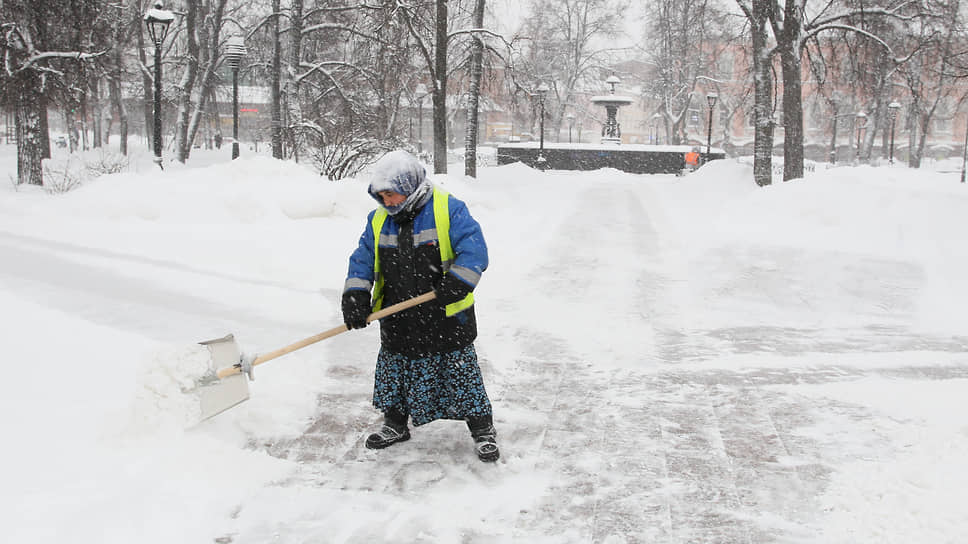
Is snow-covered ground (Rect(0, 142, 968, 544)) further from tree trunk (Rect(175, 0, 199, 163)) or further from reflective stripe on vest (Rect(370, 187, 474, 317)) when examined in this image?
tree trunk (Rect(175, 0, 199, 163))

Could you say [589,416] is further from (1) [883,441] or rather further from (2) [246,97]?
(2) [246,97]

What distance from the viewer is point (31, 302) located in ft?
18.4

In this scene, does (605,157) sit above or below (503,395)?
above

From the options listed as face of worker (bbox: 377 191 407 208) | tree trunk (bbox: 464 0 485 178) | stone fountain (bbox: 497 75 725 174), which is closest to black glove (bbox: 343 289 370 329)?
face of worker (bbox: 377 191 407 208)

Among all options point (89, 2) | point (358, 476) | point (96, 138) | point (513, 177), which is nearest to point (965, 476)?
point (358, 476)

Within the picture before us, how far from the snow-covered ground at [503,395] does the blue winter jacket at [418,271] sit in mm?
602

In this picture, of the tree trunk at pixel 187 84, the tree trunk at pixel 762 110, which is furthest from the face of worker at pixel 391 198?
the tree trunk at pixel 187 84

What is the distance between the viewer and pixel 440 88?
18.0 m

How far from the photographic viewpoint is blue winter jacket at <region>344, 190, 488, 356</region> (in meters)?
3.59

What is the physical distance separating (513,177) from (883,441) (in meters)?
22.1

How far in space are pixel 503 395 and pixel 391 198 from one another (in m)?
1.72

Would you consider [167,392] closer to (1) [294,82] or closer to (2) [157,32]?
(2) [157,32]

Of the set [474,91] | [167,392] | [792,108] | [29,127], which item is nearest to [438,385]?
[167,392]

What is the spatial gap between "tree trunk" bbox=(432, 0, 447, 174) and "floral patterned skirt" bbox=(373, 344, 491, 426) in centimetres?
1470
